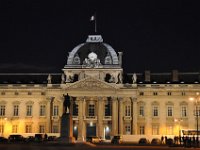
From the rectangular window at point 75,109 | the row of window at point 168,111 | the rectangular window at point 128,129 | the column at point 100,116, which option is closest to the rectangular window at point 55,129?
the rectangular window at point 75,109

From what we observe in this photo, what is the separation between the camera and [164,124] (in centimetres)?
9338

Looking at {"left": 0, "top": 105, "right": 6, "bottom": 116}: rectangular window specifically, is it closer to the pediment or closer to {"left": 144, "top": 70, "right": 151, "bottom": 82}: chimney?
the pediment

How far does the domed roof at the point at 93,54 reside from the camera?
316 ft

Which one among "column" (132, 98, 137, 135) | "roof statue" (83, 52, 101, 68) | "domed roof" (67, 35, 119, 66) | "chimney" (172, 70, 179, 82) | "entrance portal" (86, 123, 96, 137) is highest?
"domed roof" (67, 35, 119, 66)

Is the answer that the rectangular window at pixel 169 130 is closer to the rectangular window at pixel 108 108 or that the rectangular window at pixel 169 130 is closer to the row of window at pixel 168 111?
the row of window at pixel 168 111

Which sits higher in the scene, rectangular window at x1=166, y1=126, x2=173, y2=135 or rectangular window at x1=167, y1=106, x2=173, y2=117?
rectangular window at x1=167, y1=106, x2=173, y2=117

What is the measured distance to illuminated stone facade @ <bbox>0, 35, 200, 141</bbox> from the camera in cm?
9275

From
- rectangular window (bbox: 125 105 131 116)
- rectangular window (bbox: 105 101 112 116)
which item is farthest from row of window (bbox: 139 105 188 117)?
rectangular window (bbox: 105 101 112 116)

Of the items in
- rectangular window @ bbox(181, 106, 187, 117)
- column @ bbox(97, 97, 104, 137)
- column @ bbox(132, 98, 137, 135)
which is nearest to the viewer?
column @ bbox(97, 97, 104, 137)

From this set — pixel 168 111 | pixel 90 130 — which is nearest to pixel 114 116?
pixel 90 130

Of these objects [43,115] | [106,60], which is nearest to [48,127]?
[43,115]

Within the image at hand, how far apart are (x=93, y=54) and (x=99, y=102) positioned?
10801mm

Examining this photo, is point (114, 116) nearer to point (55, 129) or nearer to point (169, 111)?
point (169, 111)

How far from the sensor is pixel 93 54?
9512 centimetres
